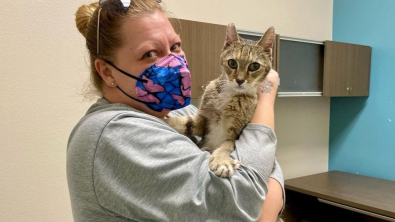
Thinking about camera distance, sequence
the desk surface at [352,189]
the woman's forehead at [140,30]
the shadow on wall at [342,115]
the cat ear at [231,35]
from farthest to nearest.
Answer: the shadow on wall at [342,115] → the desk surface at [352,189] → the cat ear at [231,35] → the woman's forehead at [140,30]

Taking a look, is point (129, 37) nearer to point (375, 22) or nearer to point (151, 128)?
point (151, 128)

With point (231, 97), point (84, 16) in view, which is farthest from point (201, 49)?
point (84, 16)

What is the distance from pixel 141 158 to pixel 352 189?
87.4 inches

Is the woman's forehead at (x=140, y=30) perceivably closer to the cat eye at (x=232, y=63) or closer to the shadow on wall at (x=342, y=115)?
the cat eye at (x=232, y=63)

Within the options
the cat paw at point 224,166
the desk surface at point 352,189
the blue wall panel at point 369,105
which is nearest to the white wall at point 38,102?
the cat paw at point 224,166

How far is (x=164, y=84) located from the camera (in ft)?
3.18

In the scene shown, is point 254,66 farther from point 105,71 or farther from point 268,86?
point 105,71

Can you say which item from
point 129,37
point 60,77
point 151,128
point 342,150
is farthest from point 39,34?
point 342,150

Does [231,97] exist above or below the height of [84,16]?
below

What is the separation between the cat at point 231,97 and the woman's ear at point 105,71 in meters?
0.27

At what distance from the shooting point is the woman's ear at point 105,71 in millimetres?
961

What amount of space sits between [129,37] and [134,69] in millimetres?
92

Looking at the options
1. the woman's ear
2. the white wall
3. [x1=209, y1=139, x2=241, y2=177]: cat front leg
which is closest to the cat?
[x1=209, y1=139, x2=241, y2=177]: cat front leg

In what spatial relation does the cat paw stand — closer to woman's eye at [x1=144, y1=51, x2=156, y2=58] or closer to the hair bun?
woman's eye at [x1=144, y1=51, x2=156, y2=58]
